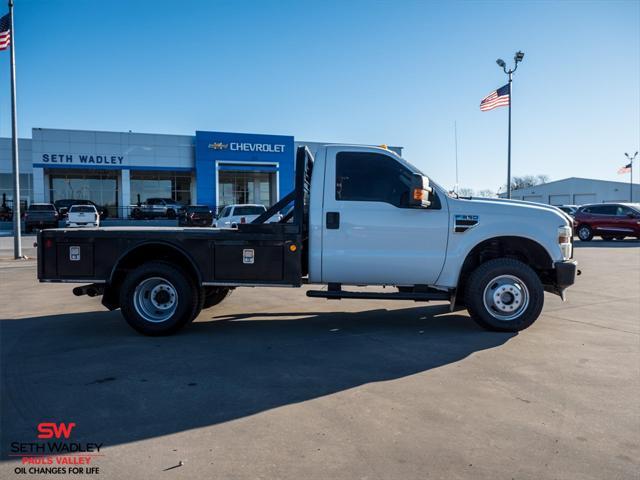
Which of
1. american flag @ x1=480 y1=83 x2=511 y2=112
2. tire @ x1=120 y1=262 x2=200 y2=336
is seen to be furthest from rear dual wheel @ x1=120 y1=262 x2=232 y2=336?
american flag @ x1=480 y1=83 x2=511 y2=112

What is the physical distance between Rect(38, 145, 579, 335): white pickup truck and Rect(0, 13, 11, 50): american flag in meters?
13.0

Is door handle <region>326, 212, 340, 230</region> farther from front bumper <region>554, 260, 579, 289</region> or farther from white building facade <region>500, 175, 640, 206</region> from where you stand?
white building facade <region>500, 175, 640, 206</region>

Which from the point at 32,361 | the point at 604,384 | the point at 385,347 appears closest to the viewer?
the point at 604,384

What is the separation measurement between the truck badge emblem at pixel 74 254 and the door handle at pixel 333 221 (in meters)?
3.22

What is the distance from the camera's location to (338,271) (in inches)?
247

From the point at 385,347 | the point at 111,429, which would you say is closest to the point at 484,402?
the point at 385,347

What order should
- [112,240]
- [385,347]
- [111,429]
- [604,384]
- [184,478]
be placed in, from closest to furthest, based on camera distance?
1. [184,478]
2. [111,429]
3. [604,384]
4. [385,347]
5. [112,240]

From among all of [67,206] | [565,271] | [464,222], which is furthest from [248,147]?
[565,271]

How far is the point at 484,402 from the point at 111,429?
2.89m

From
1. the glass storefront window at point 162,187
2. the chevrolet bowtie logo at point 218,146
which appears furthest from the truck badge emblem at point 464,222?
the glass storefront window at point 162,187

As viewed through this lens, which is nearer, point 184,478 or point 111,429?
point 184,478

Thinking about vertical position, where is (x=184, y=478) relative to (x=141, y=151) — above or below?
below

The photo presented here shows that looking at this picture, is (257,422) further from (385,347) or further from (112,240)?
(112,240)

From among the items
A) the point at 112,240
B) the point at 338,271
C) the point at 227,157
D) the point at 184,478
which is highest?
the point at 227,157
